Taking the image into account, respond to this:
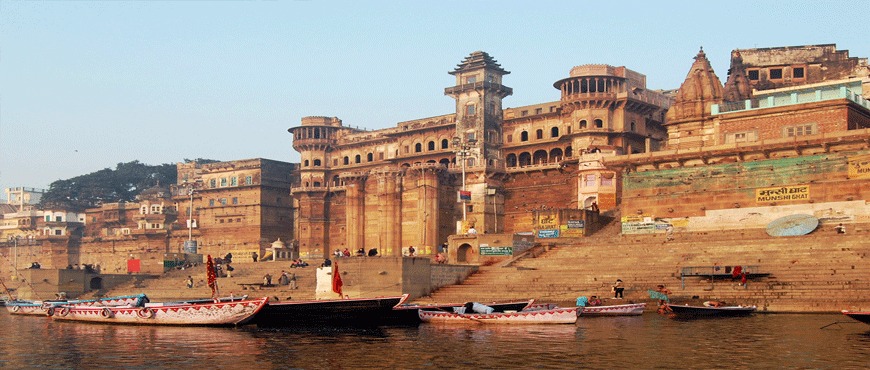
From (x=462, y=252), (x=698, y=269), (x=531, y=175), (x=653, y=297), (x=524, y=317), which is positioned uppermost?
(x=531, y=175)

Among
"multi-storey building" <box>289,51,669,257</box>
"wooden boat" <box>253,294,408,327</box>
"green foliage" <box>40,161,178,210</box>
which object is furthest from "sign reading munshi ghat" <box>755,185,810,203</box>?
"green foliage" <box>40,161,178,210</box>

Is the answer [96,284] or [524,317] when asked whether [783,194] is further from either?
[96,284]

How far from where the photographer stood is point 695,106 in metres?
54.3

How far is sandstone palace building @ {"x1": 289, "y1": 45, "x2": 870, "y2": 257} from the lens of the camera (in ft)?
152

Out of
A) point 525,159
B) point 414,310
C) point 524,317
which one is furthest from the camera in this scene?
point 525,159

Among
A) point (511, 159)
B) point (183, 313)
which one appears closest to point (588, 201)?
point (511, 159)

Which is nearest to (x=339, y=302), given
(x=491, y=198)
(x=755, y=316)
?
(x=755, y=316)

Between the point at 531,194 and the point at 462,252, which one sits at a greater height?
the point at 531,194

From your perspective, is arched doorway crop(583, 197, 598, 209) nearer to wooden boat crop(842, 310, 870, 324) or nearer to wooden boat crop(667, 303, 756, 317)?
wooden boat crop(667, 303, 756, 317)

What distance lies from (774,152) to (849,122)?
4281mm

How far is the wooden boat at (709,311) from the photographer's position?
33.0 m

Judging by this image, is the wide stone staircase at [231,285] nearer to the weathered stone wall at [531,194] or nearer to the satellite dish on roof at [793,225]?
the weathered stone wall at [531,194]

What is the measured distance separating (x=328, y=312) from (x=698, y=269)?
15.5 meters

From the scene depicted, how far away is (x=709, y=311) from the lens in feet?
109
